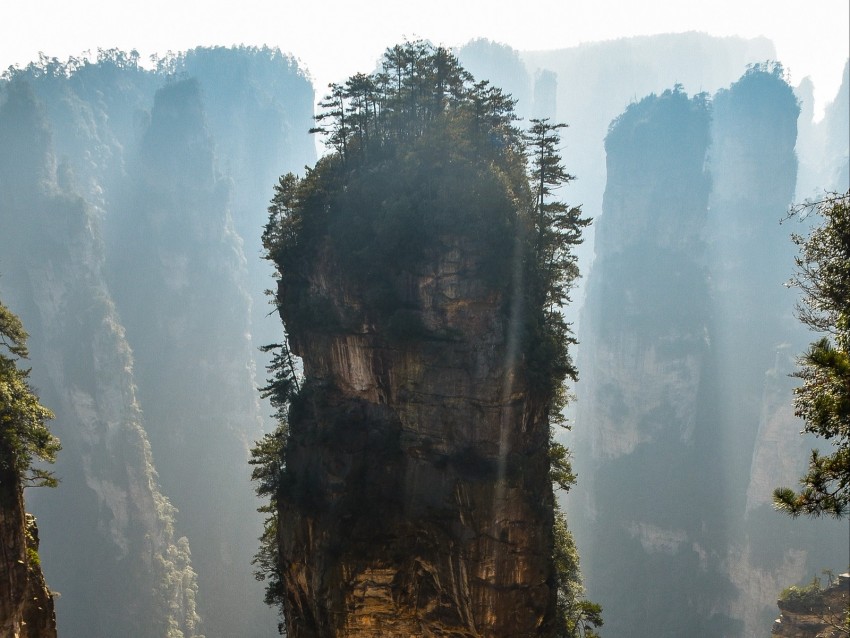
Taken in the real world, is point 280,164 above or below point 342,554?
above

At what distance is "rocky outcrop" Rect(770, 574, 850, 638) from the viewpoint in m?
27.5

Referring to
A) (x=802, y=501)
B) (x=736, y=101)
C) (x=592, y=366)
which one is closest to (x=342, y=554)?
(x=802, y=501)

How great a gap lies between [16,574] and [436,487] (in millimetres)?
11134

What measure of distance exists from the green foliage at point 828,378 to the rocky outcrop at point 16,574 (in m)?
16.4

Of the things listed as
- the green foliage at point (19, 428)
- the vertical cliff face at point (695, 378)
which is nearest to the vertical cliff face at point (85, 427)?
the vertical cliff face at point (695, 378)

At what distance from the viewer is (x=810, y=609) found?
2822 cm

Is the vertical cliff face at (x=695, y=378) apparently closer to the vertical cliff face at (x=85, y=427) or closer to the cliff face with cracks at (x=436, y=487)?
the vertical cliff face at (x=85, y=427)

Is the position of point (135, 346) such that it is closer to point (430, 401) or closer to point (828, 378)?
point (430, 401)

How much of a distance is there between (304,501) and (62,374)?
51.1 m

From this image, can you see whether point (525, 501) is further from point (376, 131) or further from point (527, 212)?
point (376, 131)

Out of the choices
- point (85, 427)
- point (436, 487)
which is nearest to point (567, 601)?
point (436, 487)

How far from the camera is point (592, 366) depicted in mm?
74125

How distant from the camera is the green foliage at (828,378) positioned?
856 centimetres

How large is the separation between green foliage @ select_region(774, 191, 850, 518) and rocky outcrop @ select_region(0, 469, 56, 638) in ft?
53.8
